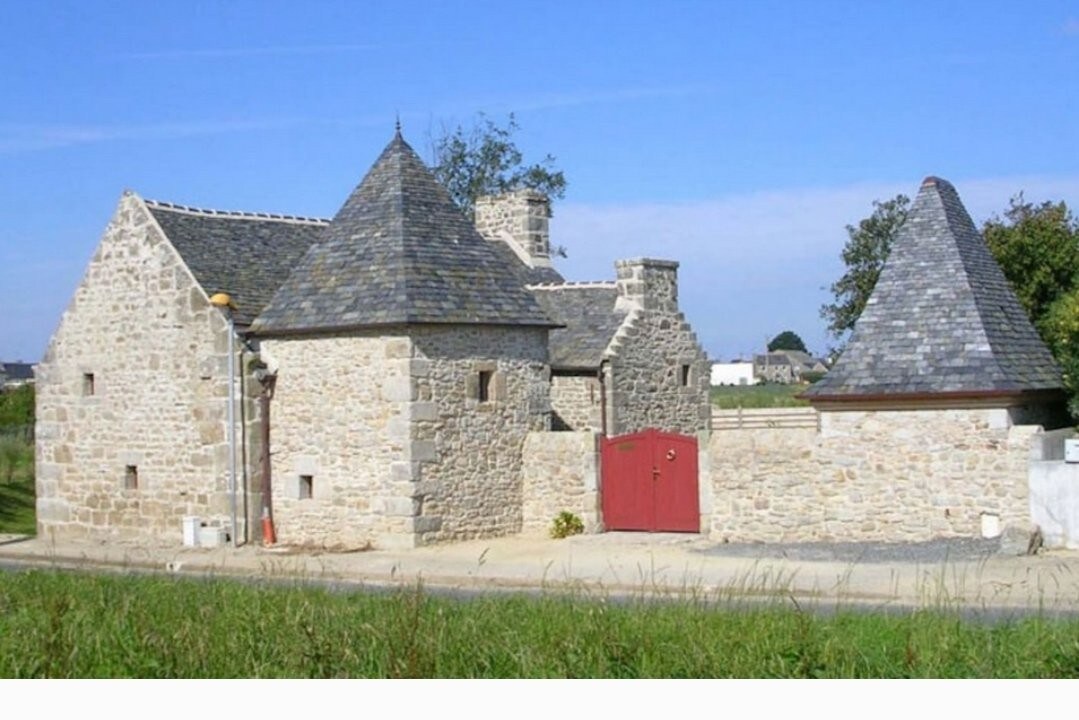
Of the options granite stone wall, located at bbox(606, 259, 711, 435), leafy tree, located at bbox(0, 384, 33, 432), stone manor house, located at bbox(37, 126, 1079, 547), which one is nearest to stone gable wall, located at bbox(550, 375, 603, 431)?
granite stone wall, located at bbox(606, 259, 711, 435)

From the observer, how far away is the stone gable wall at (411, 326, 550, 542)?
75.7ft

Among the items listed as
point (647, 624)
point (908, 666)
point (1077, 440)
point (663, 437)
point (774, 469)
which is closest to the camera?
point (908, 666)

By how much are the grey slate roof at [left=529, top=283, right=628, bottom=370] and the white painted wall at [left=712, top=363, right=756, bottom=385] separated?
8359 cm

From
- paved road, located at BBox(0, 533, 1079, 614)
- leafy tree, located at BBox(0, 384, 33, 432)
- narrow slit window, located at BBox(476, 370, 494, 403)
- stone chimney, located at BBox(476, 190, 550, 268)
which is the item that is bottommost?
paved road, located at BBox(0, 533, 1079, 614)

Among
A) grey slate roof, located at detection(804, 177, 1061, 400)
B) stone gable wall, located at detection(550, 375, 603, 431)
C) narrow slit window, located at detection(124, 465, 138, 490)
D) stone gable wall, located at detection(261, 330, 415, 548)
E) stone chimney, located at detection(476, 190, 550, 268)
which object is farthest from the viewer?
stone chimney, located at detection(476, 190, 550, 268)

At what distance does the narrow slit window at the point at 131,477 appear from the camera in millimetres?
26172

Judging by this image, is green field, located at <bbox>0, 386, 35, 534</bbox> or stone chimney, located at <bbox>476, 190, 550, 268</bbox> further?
stone chimney, located at <bbox>476, 190, 550, 268</bbox>

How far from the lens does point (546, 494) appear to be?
24250 mm

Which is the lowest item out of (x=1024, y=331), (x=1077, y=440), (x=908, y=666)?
(x=908, y=666)

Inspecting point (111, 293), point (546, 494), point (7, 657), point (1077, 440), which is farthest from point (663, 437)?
point (7, 657)

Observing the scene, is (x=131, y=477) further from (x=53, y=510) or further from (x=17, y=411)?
(x=17, y=411)

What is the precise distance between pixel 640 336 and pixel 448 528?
8083 millimetres

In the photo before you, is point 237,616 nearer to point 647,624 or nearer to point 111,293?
point 647,624

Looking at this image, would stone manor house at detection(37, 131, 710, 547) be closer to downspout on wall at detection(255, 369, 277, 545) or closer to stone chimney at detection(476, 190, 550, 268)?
downspout on wall at detection(255, 369, 277, 545)
